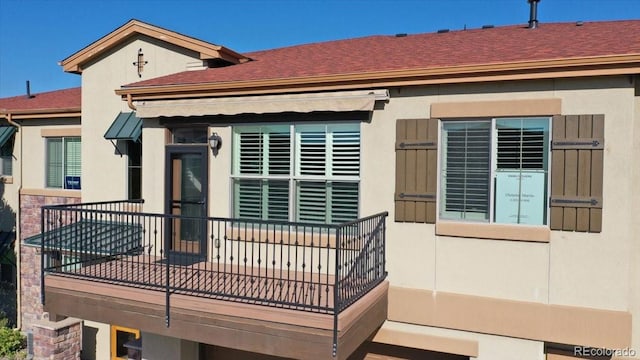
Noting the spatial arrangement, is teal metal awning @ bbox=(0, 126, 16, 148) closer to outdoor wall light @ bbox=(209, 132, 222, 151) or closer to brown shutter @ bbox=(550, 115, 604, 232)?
outdoor wall light @ bbox=(209, 132, 222, 151)

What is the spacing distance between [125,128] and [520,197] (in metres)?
8.01

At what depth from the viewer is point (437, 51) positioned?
296 inches

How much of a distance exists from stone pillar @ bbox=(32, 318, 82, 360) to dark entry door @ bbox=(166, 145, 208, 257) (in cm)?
316

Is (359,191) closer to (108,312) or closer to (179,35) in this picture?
(108,312)

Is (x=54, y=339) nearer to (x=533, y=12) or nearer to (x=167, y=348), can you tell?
(x=167, y=348)

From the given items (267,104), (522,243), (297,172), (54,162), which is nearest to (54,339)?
(54,162)

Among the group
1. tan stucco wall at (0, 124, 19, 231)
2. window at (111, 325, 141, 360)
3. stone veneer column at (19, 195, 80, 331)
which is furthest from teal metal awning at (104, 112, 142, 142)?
window at (111, 325, 141, 360)

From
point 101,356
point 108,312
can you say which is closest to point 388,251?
point 108,312

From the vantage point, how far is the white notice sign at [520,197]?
592 cm

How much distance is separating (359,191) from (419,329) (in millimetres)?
2192

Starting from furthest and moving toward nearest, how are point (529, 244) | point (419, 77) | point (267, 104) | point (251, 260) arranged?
point (267, 104) → point (251, 260) → point (419, 77) → point (529, 244)

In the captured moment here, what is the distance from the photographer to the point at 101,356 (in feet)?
34.9

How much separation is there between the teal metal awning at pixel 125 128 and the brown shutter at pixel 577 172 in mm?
7944

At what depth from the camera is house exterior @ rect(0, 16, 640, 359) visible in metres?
5.53
